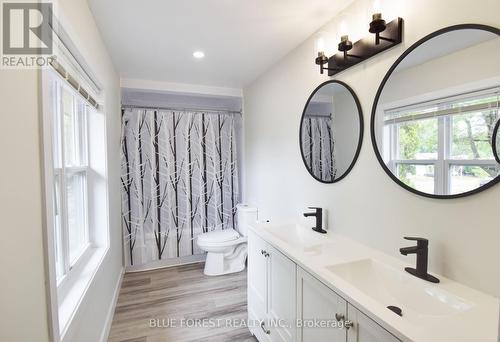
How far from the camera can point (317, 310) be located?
1.25 m

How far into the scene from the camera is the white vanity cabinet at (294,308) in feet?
3.32

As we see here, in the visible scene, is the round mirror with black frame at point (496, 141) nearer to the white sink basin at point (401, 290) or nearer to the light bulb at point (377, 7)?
the white sink basin at point (401, 290)

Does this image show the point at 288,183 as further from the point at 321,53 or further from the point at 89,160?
the point at 89,160

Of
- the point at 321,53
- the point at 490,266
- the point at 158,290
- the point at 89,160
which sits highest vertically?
the point at 321,53

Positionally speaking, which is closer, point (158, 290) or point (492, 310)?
point (492, 310)

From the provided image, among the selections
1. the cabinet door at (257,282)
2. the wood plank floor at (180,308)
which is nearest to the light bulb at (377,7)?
the cabinet door at (257,282)

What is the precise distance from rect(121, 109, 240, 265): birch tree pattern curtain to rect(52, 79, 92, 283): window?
3.75 feet

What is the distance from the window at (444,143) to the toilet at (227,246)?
2121mm

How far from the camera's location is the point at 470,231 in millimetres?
1048

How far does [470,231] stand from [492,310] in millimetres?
290

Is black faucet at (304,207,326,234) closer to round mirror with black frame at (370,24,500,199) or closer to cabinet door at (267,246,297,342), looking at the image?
cabinet door at (267,246,297,342)

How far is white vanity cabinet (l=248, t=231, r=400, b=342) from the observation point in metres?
1.01

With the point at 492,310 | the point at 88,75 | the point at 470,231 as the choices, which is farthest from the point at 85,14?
the point at 492,310

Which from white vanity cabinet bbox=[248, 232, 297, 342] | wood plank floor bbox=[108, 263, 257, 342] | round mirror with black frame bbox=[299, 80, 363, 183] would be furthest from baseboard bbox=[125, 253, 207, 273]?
round mirror with black frame bbox=[299, 80, 363, 183]
